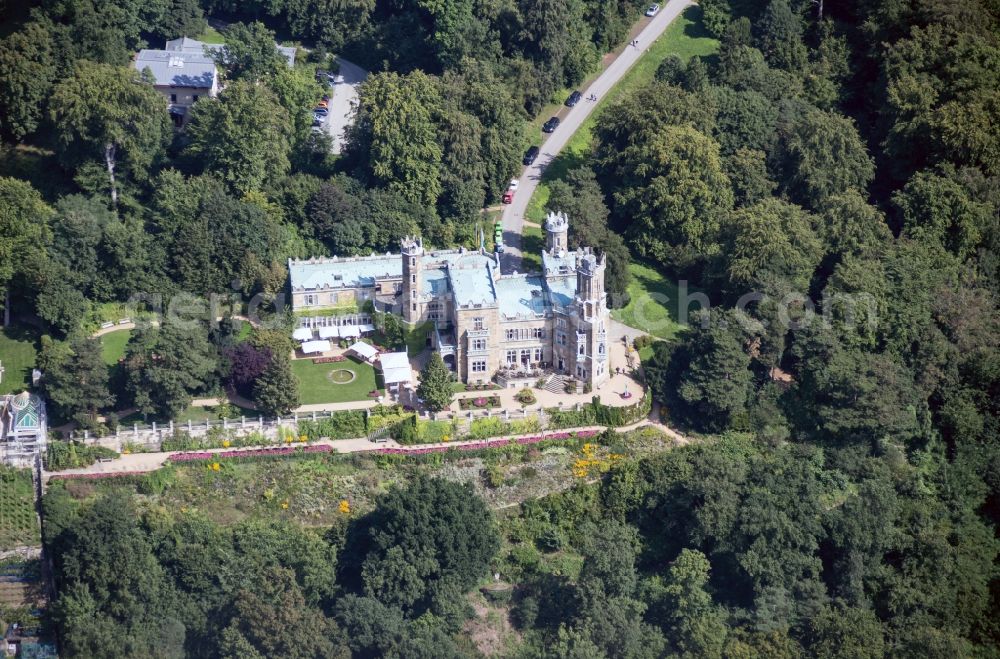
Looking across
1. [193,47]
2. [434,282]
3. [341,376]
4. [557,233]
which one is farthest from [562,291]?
[193,47]

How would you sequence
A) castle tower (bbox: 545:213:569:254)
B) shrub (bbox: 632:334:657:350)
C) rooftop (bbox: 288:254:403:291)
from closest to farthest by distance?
rooftop (bbox: 288:254:403:291), castle tower (bbox: 545:213:569:254), shrub (bbox: 632:334:657:350)

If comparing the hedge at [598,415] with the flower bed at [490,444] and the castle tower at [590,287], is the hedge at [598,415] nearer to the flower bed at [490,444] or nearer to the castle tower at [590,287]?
the flower bed at [490,444]

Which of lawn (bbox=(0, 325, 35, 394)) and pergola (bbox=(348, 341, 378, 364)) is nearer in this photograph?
lawn (bbox=(0, 325, 35, 394))

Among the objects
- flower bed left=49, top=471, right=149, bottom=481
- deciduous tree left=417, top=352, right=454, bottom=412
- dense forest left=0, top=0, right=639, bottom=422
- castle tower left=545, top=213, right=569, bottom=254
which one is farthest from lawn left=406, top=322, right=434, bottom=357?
flower bed left=49, top=471, right=149, bottom=481

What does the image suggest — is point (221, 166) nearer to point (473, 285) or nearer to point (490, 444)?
point (473, 285)

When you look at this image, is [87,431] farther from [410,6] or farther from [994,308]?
[994,308]

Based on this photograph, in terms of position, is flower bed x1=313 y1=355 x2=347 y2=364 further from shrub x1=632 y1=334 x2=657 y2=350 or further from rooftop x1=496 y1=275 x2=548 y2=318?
shrub x1=632 y1=334 x2=657 y2=350

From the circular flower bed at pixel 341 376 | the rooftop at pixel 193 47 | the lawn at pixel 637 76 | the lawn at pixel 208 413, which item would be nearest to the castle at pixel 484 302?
the circular flower bed at pixel 341 376
